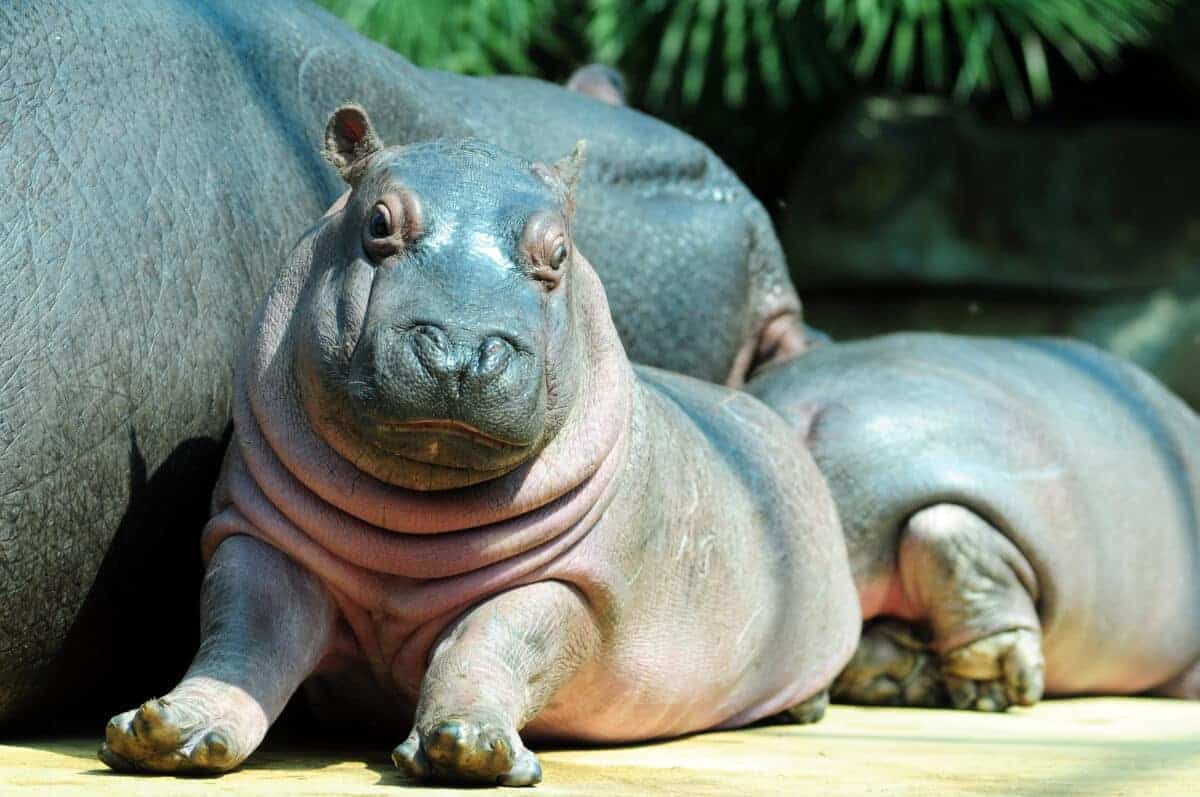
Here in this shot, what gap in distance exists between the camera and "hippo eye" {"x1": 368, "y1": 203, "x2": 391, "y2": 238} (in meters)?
2.85

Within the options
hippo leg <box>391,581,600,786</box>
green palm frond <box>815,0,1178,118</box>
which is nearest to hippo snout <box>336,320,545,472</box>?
hippo leg <box>391,581,600,786</box>

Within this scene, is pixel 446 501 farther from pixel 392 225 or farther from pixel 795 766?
pixel 795 766

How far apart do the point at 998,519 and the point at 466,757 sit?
2109 millimetres

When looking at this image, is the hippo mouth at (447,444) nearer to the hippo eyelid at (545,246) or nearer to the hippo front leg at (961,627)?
the hippo eyelid at (545,246)

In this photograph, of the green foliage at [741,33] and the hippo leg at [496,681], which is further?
the green foliage at [741,33]

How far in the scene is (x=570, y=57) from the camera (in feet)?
33.2

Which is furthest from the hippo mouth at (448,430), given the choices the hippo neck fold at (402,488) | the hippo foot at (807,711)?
the hippo foot at (807,711)

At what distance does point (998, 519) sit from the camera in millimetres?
4277

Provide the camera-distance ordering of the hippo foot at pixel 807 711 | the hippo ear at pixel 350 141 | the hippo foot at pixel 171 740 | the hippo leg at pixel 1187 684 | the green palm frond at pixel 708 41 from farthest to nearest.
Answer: the green palm frond at pixel 708 41 < the hippo leg at pixel 1187 684 < the hippo foot at pixel 807 711 < the hippo ear at pixel 350 141 < the hippo foot at pixel 171 740

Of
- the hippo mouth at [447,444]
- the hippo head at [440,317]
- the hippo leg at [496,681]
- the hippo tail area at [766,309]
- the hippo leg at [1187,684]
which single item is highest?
the hippo head at [440,317]

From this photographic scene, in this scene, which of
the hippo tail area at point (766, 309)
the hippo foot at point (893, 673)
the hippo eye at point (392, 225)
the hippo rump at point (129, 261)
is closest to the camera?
the hippo eye at point (392, 225)

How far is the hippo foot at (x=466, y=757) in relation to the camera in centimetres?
251

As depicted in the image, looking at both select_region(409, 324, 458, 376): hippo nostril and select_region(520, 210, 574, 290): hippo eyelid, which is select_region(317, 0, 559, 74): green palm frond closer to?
select_region(520, 210, 574, 290): hippo eyelid

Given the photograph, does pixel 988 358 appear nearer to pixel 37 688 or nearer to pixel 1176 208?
pixel 37 688
